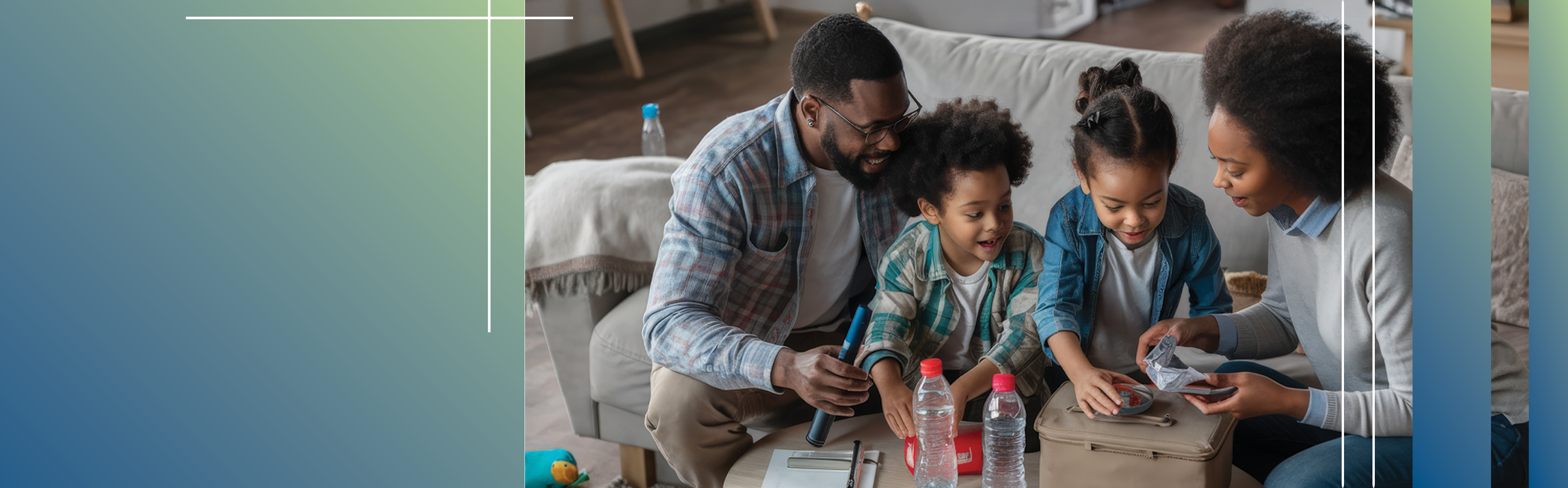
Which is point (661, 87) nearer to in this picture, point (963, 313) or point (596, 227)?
point (596, 227)

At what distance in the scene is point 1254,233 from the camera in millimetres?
1333

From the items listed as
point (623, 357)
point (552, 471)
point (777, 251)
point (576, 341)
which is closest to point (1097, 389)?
point (777, 251)

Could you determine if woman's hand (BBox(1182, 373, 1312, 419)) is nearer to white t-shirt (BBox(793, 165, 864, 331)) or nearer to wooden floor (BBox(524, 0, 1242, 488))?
white t-shirt (BBox(793, 165, 864, 331))

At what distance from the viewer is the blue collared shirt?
118 centimetres

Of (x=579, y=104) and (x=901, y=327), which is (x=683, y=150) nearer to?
(x=579, y=104)

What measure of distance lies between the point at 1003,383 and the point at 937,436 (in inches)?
4.6

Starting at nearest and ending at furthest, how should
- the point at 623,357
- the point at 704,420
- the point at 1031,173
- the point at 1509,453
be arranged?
the point at 1509,453, the point at 1031,173, the point at 704,420, the point at 623,357

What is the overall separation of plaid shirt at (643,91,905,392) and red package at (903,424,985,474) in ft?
0.74

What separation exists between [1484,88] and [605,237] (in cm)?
137

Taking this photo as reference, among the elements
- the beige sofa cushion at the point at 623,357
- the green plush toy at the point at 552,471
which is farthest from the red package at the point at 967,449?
the green plush toy at the point at 552,471

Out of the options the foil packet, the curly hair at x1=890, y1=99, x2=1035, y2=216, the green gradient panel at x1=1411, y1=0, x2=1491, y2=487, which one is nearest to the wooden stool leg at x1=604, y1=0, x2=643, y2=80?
the curly hair at x1=890, y1=99, x2=1035, y2=216

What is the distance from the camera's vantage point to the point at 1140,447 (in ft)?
4.09

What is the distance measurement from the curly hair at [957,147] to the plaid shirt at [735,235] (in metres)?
0.09

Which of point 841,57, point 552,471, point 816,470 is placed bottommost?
point 552,471
